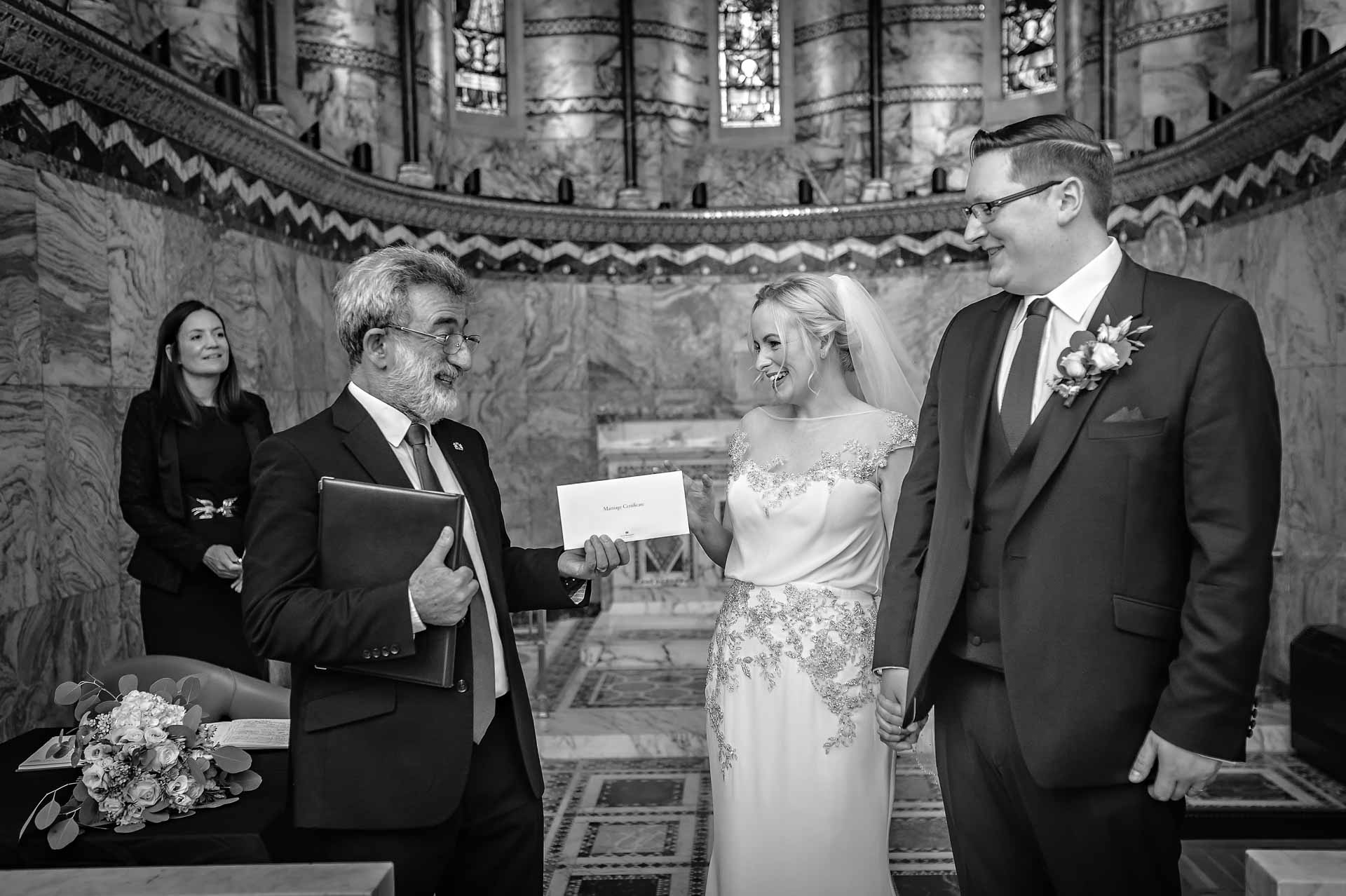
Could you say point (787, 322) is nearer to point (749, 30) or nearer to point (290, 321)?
point (290, 321)

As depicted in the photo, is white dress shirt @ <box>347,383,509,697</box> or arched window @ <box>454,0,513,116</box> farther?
arched window @ <box>454,0,513,116</box>

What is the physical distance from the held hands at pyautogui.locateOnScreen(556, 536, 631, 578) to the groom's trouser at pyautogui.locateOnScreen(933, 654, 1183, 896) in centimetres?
78

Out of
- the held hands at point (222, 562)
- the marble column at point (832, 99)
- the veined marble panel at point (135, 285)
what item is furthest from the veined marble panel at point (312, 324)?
the marble column at point (832, 99)

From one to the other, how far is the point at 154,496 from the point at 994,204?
11.3 feet

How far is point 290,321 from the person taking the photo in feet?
23.4

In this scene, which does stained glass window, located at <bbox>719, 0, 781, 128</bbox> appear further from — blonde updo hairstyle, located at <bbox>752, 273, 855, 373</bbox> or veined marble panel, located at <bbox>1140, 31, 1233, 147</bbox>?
blonde updo hairstyle, located at <bbox>752, 273, 855, 373</bbox>

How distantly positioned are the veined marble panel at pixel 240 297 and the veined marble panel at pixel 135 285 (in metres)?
0.57

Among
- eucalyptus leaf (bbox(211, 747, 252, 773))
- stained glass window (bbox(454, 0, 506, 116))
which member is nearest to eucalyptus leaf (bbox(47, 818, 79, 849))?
eucalyptus leaf (bbox(211, 747, 252, 773))

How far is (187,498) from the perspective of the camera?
13.6 feet

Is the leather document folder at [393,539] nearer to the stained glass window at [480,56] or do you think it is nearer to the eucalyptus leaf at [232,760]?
the eucalyptus leaf at [232,760]

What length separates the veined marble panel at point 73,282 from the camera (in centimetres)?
482

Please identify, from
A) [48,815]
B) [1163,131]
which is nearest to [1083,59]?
[1163,131]

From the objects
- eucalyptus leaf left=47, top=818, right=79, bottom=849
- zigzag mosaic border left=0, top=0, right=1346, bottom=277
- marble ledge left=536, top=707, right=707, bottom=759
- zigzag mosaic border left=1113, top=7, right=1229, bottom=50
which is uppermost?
zigzag mosaic border left=1113, top=7, right=1229, bottom=50

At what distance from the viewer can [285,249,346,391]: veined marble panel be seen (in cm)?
721
